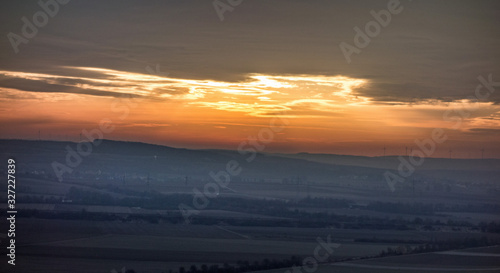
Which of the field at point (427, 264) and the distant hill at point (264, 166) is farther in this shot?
the distant hill at point (264, 166)

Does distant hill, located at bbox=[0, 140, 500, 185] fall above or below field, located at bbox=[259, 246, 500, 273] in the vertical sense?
above

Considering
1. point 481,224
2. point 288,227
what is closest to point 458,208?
point 481,224

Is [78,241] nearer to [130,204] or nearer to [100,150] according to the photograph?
[130,204]

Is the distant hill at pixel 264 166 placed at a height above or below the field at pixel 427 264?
above

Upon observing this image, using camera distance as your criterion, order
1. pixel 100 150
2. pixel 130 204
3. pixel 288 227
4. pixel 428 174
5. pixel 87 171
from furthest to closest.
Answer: pixel 428 174, pixel 100 150, pixel 87 171, pixel 130 204, pixel 288 227

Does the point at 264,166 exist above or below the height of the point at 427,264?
above

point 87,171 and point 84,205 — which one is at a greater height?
point 87,171

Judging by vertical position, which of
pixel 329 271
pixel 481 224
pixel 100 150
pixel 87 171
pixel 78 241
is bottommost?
pixel 329 271

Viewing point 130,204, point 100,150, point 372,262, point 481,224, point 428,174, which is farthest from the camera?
point 428,174

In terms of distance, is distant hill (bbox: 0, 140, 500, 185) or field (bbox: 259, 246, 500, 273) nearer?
field (bbox: 259, 246, 500, 273)

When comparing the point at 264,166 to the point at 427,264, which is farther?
the point at 264,166

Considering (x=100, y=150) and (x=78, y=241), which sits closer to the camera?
(x=78, y=241)
